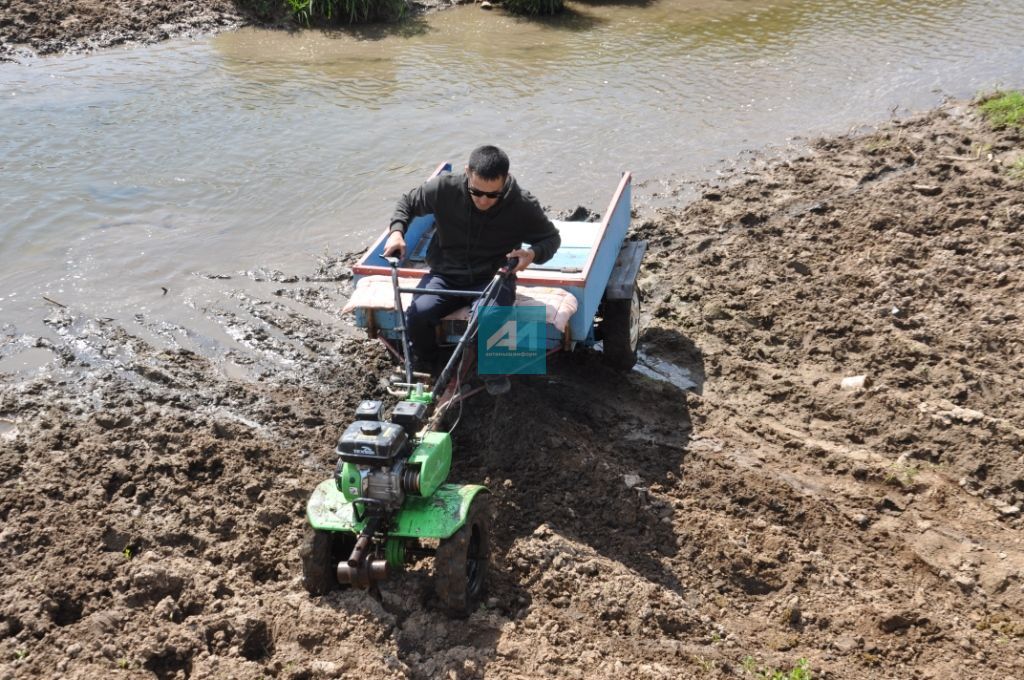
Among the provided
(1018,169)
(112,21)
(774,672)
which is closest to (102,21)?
(112,21)

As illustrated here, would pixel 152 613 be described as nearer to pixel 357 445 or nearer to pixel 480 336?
pixel 357 445

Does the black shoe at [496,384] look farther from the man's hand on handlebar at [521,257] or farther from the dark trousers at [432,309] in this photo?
the man's hand on handlebar at [521,257]

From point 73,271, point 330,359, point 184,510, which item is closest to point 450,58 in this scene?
point 73,271

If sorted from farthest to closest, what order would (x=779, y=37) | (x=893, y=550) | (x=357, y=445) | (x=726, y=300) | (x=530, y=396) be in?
(x=779, y=37) < (x=726, y=300) < (x=530, y=396) < (x=893, y=550) < (x=357, y=445)

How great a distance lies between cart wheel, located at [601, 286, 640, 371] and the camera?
673cm

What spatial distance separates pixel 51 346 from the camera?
7.20 metres

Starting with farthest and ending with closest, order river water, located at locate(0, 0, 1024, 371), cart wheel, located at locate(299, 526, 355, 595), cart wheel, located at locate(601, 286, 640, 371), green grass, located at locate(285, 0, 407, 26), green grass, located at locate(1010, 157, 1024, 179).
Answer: green grass, located at locate(285, 0, 407, 26) < green grass, located at locate(1010, 157, 1024, 179) < river water, located at locate(0, 0, 1024, 371) < cart wheel, located at locate(601, 286, 640, 371) < cart wheel, located at locate(299, 526, 355, 595)

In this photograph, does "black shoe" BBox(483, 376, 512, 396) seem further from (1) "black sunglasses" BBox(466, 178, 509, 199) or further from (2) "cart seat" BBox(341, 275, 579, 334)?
(1) "black sunglasses" BBox(466, 178, 509, 199)

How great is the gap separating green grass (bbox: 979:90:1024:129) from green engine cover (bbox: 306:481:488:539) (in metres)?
9.15

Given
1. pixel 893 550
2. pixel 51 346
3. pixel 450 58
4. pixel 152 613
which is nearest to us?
pixel 152 613

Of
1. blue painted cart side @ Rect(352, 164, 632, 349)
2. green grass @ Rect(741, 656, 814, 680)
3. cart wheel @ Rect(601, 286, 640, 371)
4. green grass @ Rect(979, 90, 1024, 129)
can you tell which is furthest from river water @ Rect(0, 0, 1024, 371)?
green grass @ Rect(741, 656, 814, 680)

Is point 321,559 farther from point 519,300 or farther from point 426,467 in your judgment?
point 519,300

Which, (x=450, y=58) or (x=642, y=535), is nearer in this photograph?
(x=642, y=535)

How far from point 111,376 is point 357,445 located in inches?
131
